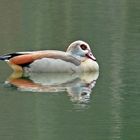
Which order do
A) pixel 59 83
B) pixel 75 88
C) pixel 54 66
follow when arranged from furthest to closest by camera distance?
1. pixel 54 66
2. pixel 59 83
3. pixel 75 88

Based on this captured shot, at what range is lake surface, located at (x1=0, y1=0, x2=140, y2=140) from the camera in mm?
11070

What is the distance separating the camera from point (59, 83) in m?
14.4

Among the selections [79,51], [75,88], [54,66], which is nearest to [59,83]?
[75,88]

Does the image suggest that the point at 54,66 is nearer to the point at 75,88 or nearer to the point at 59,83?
the point at 59,83

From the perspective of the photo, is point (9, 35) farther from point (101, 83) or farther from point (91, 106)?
point (91, 106)

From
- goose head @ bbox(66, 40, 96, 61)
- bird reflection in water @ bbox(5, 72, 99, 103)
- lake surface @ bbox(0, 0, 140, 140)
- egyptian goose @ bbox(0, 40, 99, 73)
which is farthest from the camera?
goose head @ bbox(66, 40, 96, 61)

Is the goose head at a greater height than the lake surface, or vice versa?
the goose head

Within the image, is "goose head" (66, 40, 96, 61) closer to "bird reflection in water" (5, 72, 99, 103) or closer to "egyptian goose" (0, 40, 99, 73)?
"egyptian goose" (0, 40, 99, 73)

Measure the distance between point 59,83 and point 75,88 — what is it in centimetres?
47

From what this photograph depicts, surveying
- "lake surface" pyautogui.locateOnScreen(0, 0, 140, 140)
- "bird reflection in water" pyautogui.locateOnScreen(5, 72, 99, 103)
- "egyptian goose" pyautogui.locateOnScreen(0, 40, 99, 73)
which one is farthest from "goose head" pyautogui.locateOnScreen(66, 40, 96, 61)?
"bird reflection in water" pyautogui.locateOnScreen(5, 72, 99, 103)

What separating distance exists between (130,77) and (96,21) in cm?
890

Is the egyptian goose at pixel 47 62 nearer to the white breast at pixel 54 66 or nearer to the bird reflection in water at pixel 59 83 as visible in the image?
the white breast at pixel 54 66

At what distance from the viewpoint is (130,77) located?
14633mm

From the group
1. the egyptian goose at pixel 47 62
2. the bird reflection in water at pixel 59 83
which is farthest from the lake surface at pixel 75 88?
the egyptian goose at pixel 47 62
